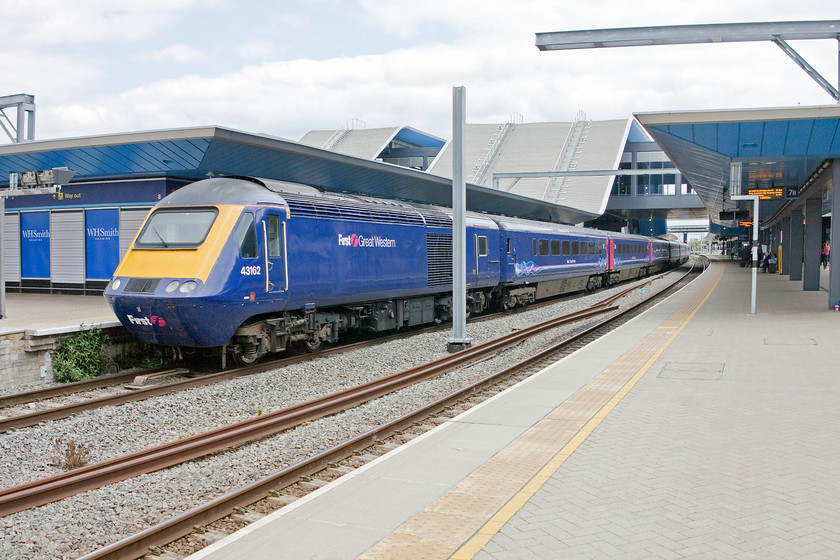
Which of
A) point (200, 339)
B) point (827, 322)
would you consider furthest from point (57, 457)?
point (827, 322)

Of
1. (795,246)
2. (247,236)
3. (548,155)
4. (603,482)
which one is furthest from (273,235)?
(548,155)

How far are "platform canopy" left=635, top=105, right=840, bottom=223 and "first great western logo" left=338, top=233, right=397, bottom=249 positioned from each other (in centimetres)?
761

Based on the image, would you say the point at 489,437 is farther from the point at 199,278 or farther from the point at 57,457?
the point at 199,278

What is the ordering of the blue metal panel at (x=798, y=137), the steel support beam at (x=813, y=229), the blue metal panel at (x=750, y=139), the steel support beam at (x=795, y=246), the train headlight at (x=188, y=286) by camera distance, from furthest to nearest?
the steel support beam at (x=795, y=246), the steel support beam at (x=813, y=229), the blue metal panel at (x=750, y=139), the blue metal panel at (x=798, y=137), the train headlight at (x=188, y=286)

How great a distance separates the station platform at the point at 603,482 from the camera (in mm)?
4492

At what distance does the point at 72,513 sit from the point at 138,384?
5.35 metres

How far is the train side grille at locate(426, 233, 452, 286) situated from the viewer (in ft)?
57.0

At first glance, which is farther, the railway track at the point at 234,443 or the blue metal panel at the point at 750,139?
the blue metal panel at the point at 750,139

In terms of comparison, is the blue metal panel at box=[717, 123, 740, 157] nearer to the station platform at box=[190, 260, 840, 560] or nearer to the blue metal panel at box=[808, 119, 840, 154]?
the blue metal panel at box=[808, 119, 840, 154]

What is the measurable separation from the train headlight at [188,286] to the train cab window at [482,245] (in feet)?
Answer: 34.1

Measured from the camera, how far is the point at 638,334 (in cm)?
1578

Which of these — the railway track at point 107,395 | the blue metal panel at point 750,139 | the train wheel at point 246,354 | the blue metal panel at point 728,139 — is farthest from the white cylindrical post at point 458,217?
the blue metal panel at point 750,139

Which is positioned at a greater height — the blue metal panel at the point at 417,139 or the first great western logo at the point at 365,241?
the blue metal panel at the point at 417,139

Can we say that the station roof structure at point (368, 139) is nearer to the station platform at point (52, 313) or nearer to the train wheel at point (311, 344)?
the station platform at point (52, 313)
